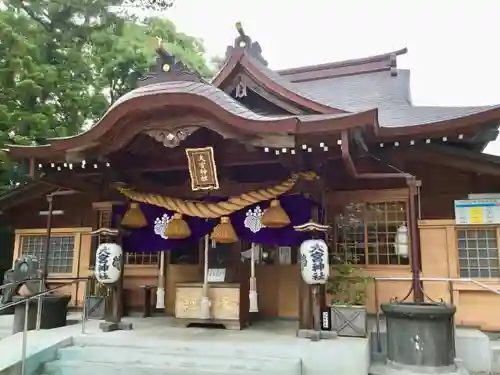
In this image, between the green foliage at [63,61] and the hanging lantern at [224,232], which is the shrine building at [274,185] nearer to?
the hanging lantern at [224,232]

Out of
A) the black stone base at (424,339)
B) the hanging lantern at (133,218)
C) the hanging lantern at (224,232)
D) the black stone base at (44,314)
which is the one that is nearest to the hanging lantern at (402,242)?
the black stone base at (424,339)

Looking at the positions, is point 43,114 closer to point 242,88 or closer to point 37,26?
point 37,26

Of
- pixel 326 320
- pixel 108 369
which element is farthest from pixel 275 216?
pixel 108 369

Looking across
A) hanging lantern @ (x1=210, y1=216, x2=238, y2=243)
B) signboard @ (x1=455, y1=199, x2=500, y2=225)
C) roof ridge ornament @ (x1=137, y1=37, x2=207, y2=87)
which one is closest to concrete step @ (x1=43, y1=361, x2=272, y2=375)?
hanging lantern @ (x1=210, y1=216, x2=238, y2=243)

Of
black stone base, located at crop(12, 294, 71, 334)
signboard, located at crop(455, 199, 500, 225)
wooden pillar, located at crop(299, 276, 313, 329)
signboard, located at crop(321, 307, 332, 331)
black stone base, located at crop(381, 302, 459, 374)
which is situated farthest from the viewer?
black stone base, located at crop(12, 294, 71, 334)

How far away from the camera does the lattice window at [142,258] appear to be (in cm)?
959

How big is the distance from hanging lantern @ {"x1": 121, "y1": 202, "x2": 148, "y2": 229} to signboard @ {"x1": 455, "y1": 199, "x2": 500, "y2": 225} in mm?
5345

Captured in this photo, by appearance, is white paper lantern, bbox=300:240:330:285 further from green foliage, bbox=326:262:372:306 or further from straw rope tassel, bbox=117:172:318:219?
straw rope tassel, bbox=117:172:318:219

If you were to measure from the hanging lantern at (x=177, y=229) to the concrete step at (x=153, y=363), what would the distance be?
6.57 feet

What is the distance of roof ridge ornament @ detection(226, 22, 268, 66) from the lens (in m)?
8.65

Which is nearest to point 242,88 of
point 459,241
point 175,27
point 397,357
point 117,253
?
point 117,253

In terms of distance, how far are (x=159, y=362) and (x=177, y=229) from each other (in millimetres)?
2285

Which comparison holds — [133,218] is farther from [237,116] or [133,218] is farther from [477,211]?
[477,211]

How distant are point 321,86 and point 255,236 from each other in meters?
6.40
